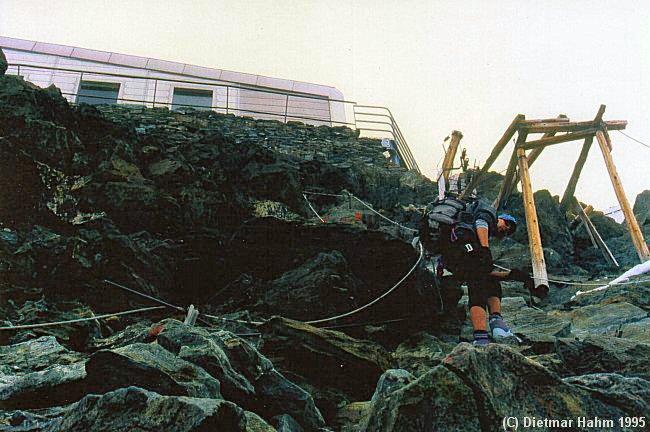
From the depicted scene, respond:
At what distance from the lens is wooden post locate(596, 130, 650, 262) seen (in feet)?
34.9

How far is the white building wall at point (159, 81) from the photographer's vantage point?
20156 millimetres

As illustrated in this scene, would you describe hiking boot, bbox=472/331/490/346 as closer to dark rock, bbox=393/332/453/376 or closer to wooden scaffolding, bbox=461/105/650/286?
dark rock, bbox=393/332/453/376

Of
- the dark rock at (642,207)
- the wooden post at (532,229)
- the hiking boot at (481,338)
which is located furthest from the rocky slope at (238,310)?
the dark rock at (642,207)

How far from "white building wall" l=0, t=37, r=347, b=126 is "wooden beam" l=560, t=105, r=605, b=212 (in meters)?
8.81

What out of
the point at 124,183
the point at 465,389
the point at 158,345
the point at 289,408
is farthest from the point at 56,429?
the point at 124,183

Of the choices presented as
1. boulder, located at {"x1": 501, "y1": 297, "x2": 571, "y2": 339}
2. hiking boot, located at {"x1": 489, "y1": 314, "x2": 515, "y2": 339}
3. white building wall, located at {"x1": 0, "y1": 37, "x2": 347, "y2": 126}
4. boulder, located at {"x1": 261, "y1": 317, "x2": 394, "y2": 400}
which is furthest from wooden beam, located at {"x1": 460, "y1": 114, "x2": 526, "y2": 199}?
boulder, located at {"x1": 261, "y1": 317, "x2": 394, "y2": 400}

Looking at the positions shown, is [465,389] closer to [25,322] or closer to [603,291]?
[25,322]

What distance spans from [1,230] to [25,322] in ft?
7.35

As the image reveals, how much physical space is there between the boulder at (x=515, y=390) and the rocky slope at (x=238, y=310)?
0.01m

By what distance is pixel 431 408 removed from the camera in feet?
10.5

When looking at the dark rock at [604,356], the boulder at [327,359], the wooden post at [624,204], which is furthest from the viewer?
the wooden post at [624,204]

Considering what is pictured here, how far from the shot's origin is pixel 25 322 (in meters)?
5.72

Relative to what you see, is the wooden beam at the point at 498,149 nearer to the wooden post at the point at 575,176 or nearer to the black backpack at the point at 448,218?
the wooden post at the point at 575,176

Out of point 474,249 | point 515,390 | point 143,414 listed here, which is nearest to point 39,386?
point 143,414
